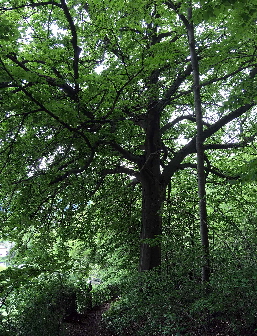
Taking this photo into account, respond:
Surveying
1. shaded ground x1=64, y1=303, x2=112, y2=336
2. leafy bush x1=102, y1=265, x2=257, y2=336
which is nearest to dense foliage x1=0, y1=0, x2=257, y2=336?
leafy bush x1=102, y1=265, x2=257, y2=336

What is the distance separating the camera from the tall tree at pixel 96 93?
5652 millimetres

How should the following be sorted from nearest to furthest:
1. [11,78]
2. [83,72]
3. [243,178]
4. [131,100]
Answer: [243,178] < [11,78] < [83,72] < [131,100]

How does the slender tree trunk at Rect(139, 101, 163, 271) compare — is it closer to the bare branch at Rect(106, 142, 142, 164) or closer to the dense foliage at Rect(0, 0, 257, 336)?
the dense foliage at Rect(0, 0, 257, 336)

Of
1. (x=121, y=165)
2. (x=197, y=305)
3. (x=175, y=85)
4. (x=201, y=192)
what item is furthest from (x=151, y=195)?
(x=197, y=305)

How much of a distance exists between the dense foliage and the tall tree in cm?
4

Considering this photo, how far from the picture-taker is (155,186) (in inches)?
327

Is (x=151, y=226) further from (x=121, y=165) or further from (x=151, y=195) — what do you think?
(x=121, y=165)

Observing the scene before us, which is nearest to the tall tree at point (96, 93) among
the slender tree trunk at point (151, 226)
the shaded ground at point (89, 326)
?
the slender tree trunk at point (151, 226)

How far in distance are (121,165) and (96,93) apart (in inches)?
126

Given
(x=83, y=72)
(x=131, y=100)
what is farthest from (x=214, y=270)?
(x=83, y=72)

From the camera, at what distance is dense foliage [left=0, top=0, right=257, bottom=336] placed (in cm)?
426

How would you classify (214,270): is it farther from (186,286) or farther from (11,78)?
(11,78)

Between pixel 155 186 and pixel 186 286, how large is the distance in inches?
161

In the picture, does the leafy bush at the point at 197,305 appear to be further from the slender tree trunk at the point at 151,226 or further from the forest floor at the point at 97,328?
the slender tree trunk at the point at 151,226
